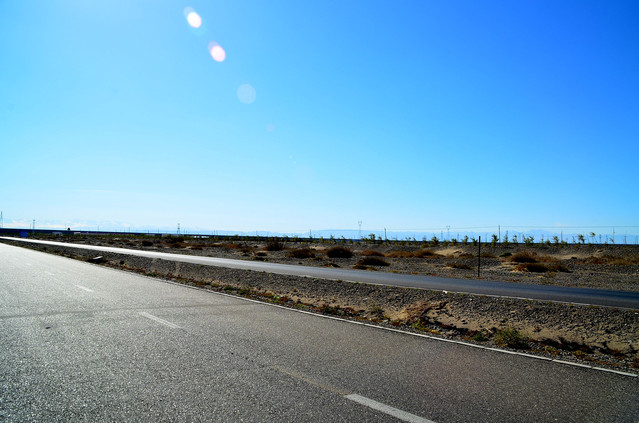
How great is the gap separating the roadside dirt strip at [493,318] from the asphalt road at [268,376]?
4.17 feet

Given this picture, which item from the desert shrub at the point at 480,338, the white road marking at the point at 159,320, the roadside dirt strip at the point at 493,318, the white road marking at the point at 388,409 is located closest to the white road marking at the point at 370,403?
the white road marking at the point at 388,409

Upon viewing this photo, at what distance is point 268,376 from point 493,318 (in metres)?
7.48

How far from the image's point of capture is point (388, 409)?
443cm

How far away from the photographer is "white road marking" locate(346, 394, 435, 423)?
164 inches

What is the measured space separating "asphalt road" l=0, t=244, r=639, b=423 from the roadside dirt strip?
1.27 metres

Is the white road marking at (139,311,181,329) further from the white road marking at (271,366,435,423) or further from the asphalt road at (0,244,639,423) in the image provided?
the white road marking at (271,366,435,423)

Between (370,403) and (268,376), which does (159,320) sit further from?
(370,403)

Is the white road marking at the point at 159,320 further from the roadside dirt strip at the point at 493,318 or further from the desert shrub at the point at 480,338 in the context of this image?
the desert shrub at the point at 480,338

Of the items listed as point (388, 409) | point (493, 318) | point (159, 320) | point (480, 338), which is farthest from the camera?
point (493, 318)

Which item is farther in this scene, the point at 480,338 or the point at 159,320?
the point at 159,320

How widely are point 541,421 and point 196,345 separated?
5082mm

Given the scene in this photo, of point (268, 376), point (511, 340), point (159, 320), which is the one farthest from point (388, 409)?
point (159, 320)

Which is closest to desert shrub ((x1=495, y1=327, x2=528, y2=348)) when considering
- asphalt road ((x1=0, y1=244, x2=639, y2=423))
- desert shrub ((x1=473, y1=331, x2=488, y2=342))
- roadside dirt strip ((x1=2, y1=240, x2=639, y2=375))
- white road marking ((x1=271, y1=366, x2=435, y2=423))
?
roadside dirt strip ((x1=2, y1=240, x2=639, y2=375))

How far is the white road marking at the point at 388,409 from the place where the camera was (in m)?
4.17
